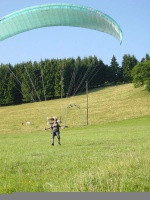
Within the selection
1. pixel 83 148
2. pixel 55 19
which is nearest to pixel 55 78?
pixel 55 19

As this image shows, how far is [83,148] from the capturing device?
51.0 feet

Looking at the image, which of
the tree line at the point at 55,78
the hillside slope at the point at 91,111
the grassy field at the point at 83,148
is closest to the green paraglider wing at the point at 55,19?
the grassy field at the point at 83,148

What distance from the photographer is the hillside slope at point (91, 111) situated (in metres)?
59.7

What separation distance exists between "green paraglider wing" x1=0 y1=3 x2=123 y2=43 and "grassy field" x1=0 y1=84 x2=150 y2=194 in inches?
234

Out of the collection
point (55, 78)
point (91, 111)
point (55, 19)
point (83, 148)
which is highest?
point (55, 78)

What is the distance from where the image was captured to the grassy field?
5836 millimetres

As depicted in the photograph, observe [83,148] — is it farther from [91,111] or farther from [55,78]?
[55,78]

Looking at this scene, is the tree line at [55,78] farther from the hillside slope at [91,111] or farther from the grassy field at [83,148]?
the grassy field at [83,148]

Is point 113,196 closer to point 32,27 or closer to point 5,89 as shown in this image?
point 32,27

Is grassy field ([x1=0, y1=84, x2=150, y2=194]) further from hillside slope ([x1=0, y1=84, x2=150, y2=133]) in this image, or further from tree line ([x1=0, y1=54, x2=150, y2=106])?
tree line ([x1=0, y1=54, x2=150, y2=106])

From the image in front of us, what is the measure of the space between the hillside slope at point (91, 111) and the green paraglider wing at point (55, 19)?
104 ft

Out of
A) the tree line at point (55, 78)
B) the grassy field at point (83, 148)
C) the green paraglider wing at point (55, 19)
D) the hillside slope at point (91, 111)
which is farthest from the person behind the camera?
the tree line at point (55, 78)

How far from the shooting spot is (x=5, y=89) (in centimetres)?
9044

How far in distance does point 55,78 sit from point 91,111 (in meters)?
21.4
